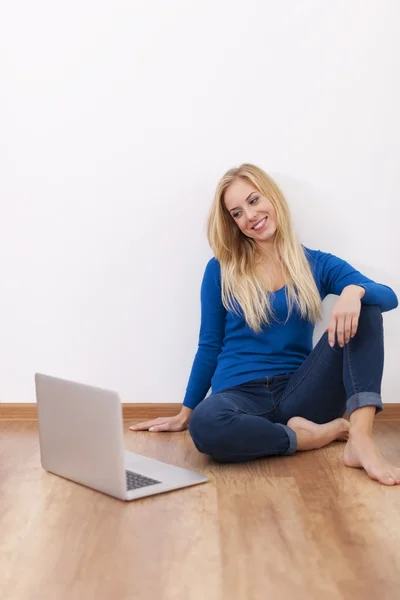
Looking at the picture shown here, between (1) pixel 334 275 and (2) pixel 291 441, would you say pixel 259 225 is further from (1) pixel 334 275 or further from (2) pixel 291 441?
(2) pixel 291 441

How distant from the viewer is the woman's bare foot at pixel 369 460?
186cm

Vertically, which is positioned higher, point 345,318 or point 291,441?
point 345,318

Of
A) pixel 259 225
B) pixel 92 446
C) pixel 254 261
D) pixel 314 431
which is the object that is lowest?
pixel 314 431

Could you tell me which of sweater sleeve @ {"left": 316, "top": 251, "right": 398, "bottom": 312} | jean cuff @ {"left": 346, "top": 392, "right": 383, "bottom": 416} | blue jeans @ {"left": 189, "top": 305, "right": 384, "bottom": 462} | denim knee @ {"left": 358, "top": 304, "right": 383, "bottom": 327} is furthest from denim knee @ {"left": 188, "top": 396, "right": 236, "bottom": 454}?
sweater sleeve @ {"left": 316, "top": 251, "right": 398, "bottom": 312}

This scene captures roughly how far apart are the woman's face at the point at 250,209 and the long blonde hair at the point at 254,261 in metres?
0.02

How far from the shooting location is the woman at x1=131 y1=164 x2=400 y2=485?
2.05m

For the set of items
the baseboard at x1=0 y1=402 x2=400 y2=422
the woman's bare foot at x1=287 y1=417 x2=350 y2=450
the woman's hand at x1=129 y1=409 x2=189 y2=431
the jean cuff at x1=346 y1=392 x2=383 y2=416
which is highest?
the jean cuff at x1=346 y1=392 x2=383 y2=416

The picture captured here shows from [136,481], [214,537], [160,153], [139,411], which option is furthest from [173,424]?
[214,537]

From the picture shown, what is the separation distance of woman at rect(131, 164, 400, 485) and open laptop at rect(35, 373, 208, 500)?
186 mm

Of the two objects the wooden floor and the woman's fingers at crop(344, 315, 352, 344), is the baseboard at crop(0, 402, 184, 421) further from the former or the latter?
the woman's fingers at crop(344, 315, 352, 344)

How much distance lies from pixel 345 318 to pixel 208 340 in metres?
0.55

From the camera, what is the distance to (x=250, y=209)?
2.34 metres

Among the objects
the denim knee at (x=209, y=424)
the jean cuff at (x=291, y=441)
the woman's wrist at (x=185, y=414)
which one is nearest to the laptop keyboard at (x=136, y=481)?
the denim knee at (x=209, y=424)

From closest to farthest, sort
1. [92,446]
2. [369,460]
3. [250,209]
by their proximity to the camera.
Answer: [92,446] < [369,460] < [250,209]
